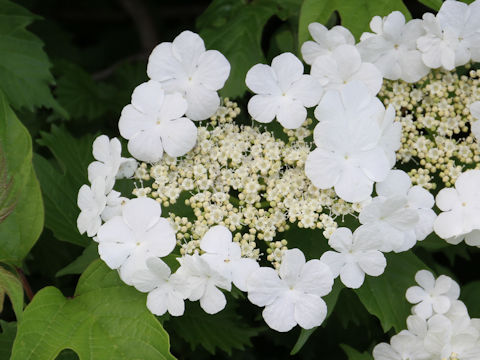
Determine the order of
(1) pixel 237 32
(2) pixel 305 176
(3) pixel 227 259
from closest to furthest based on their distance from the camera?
(3) pixel 227 259 < (2) pixel 305 176 < (1) pixel 237 32

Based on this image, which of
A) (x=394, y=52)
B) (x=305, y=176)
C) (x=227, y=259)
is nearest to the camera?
(x=227, y=259)

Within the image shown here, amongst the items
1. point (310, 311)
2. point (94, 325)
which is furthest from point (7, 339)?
point (310, 311)

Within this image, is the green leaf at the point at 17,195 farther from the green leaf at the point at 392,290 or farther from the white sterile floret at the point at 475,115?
the white sterile floret at the point at 475,115

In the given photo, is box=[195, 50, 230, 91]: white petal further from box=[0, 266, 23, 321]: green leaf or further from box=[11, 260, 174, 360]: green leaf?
box=[0, 266, 23, 321]: green leaf

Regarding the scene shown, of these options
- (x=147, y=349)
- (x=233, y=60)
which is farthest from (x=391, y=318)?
(x=233, y=60)

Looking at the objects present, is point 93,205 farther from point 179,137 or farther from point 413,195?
point 413,195

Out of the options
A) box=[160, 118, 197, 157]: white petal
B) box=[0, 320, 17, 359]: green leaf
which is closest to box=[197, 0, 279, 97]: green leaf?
box=[160, 118, 197, 157]: white petal

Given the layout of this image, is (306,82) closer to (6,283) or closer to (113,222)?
(113,222)
